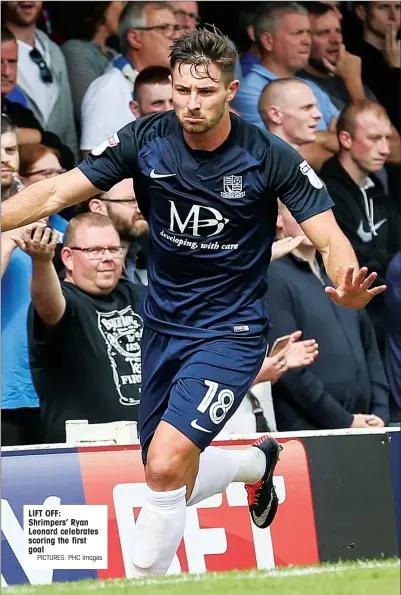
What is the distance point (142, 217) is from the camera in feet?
29.3

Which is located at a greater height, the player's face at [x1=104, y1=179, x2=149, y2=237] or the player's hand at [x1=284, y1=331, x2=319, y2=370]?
the player's face at [x1=104, y1=179, x2=149, y2=237]

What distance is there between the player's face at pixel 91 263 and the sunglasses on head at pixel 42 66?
1.25 meters

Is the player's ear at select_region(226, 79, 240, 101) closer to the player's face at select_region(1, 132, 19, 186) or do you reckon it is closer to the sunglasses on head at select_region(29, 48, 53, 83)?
the player's face at select_region(1, 132, 19, 186)

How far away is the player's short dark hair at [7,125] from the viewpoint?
8633 millimetres

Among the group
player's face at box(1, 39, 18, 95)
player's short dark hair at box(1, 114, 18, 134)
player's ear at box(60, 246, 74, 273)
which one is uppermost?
player's face at box(1, 39, 18, 95)

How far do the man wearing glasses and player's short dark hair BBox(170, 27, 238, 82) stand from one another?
9.70 feet

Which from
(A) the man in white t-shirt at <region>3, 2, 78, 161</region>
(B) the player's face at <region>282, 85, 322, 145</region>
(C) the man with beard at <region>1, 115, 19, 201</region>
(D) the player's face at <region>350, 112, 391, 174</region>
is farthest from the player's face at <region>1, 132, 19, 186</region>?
(D) the player's face at <region>350, 112, 391, 174</region>

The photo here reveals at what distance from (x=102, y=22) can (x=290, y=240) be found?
2.29 m

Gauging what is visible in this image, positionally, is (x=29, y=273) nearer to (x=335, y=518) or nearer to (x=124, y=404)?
(x=124, y=404)

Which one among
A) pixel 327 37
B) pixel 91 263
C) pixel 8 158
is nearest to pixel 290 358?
pixel 91 263

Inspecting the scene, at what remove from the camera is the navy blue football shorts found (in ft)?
18.9

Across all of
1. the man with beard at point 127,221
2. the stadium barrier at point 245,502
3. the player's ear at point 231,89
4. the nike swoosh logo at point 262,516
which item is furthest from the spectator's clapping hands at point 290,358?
the player's ear at point 231,89

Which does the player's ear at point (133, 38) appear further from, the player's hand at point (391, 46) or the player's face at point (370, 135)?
the player's hand at point (391, 46)

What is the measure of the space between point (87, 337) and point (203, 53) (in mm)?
3323
